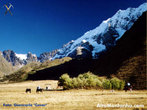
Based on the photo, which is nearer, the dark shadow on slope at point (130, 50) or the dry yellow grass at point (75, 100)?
the dry yellow grass at point (75, 100)

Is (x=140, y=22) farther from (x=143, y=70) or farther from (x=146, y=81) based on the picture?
(x=146, y=81)

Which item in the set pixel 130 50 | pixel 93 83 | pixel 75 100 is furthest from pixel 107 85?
pixel 130 50

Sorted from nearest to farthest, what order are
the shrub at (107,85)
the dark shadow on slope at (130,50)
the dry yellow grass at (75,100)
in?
the dry yellow grass at (75,100), the shrub at (107,85), the dark shadow on slope at (130,50)

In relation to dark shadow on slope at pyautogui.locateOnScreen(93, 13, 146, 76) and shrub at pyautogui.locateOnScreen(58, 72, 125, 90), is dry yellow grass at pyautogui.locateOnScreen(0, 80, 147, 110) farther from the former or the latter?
dark shadow on slope at pyautogui.locateOnScreen(93, 13, 146, 76)

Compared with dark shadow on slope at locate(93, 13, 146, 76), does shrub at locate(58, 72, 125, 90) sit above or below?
below

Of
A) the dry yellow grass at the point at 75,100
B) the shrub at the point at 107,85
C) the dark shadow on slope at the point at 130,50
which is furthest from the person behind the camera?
the dark shadow on slope at the point at 130,50

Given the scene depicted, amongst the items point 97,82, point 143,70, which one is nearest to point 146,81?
point 143,70

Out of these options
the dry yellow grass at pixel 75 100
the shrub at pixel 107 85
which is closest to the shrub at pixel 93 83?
the shrub at pixel 107 85

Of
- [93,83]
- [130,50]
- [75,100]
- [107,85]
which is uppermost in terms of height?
[130,50]

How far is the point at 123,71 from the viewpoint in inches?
2206

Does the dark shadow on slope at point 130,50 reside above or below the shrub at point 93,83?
above

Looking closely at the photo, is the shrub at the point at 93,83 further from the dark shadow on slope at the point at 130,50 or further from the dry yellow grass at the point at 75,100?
the dark shadow on slope at the point at 130,50

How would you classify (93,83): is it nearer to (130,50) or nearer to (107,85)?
(107,85)

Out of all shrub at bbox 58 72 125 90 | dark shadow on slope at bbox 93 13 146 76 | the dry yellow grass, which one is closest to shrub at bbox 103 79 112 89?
shrub at bbox 58 72 125 90
